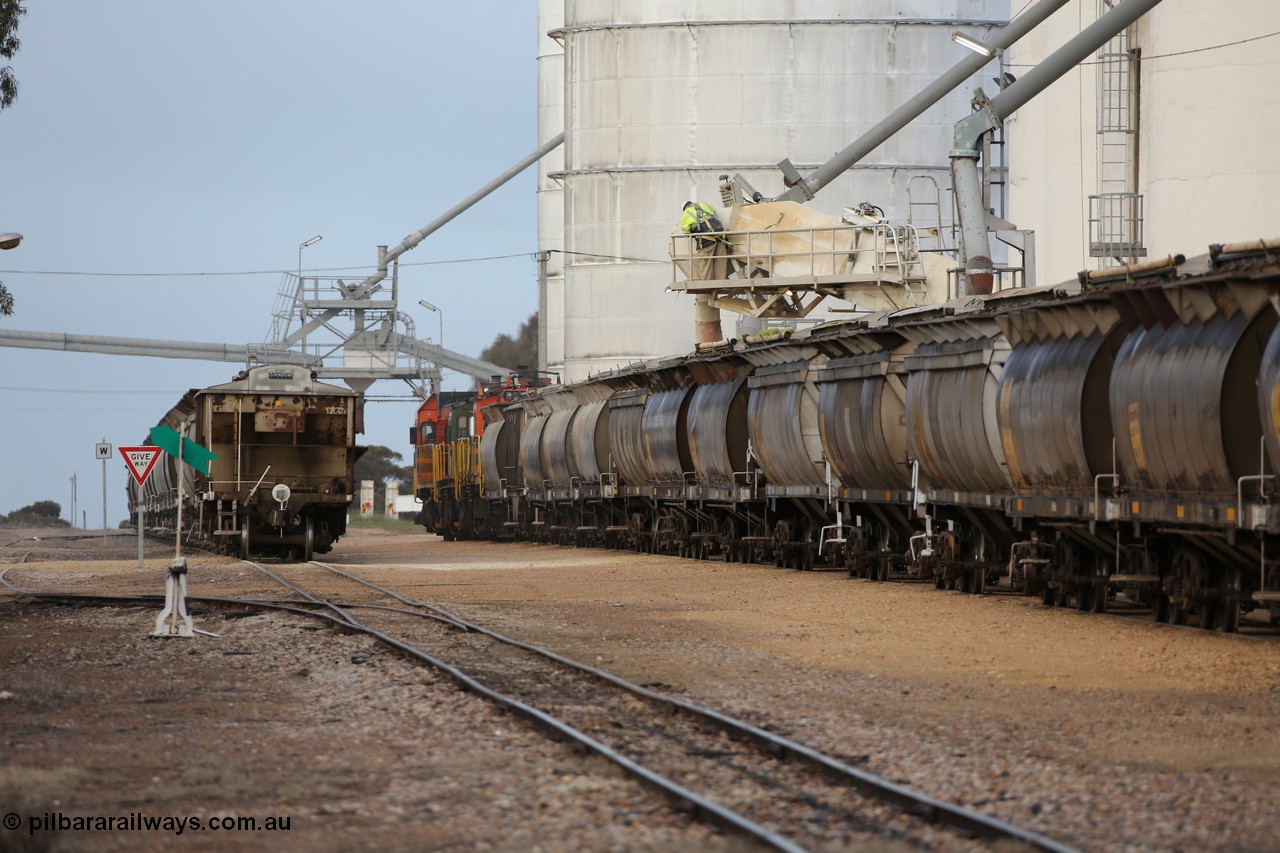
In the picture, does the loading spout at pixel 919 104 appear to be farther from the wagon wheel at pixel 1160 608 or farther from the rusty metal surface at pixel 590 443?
the wagon wheel at pixel 1160 608

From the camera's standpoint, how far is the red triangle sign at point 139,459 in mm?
29172

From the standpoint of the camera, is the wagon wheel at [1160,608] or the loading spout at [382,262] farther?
the loading spout at [382,262]

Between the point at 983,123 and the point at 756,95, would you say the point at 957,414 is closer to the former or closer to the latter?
the point at 983,123

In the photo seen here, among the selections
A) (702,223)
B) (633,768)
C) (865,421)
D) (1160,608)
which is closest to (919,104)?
(702,223)

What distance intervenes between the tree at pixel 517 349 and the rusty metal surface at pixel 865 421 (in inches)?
4939

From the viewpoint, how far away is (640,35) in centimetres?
5675

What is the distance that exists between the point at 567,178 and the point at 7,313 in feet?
89.6

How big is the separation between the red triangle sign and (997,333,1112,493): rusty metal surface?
15.5 meters

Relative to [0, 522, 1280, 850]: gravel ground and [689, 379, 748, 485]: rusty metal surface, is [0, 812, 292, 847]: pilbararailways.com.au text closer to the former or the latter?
[0, 522, 1280, 850]: gravel ground

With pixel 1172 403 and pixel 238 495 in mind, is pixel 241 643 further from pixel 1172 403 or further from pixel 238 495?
pixel 238 495

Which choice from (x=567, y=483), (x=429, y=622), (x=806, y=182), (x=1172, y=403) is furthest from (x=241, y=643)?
(x=806, y=182)

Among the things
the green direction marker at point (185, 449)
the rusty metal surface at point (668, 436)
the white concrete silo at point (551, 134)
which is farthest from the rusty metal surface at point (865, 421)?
the white concrete silo at point (551, 134)

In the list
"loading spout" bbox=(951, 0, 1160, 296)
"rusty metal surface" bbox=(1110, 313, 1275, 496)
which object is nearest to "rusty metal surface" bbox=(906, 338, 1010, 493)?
"rusty metal surface" bbox=(1110, 313, 1275, 496)

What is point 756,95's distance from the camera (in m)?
56.2
